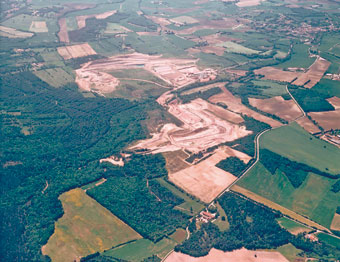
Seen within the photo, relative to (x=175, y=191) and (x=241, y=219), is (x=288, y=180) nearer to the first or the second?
(x=241, y=219)

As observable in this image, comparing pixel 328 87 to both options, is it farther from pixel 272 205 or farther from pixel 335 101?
pixel 272 205

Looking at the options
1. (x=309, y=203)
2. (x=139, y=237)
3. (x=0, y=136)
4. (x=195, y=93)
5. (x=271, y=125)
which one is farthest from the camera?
(x=195, y=93)

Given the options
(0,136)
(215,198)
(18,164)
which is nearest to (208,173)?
(215,198)

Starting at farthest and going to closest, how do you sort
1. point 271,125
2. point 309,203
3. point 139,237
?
point 271,125 < point 309,203 < point 139,237

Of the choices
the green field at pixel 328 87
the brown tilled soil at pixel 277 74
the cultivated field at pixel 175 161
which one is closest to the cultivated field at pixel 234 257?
the cultivated field at pixel 175 161

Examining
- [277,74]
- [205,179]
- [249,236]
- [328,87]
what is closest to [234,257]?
[249,236]

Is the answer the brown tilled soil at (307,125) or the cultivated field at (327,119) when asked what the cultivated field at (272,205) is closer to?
the brown tilled soil at (307,125)

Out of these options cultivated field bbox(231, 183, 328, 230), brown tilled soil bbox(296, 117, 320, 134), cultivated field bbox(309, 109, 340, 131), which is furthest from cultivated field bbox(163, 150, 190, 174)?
cultivated field bbox(309, 109, 340, 131)

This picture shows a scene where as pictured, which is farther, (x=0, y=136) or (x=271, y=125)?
(x=271, y=125)
